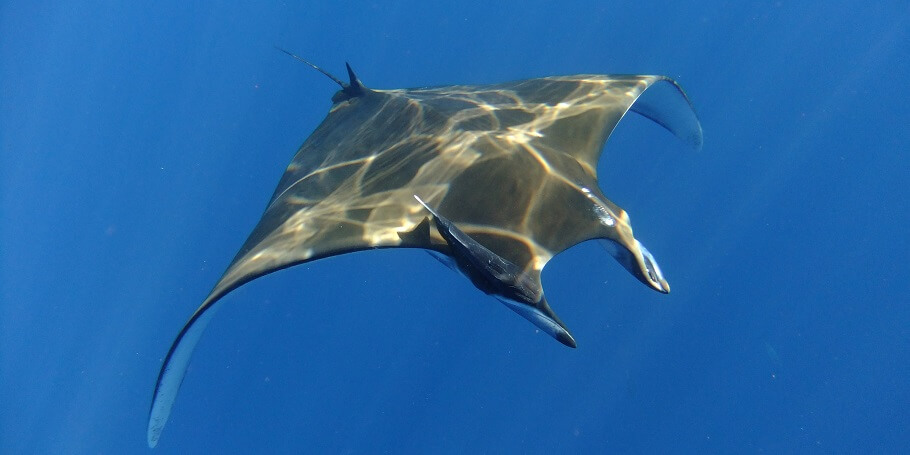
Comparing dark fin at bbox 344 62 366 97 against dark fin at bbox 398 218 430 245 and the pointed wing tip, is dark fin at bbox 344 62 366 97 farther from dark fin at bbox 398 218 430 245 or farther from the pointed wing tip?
the pointed wing tip

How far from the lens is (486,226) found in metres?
2.85

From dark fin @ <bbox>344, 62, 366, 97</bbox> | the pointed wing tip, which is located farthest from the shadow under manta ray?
dark fin @ <bbox>344, 62, 366, 97</bbox>

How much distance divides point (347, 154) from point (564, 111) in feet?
5.24

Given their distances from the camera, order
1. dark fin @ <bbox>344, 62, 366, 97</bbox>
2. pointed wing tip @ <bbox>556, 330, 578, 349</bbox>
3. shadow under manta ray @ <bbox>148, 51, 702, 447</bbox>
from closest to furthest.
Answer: pointed wing tip @ <bbox>556, 330, 578, 349</bbox> → shadow under manta ray @ <bbox>148, 51, 702, 447</bbox> → dark fin @ <bbox>344, 62, 366, 97</bbox>

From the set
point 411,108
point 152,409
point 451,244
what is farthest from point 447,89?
point 152,409

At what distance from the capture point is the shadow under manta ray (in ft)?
8.50

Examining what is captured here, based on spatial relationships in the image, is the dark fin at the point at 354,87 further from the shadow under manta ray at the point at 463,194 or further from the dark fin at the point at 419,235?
the dark fin at the point at 419,235

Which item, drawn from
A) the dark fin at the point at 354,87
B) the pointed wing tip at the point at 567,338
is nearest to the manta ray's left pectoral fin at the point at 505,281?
the pointed wing tip at the point at 567,338

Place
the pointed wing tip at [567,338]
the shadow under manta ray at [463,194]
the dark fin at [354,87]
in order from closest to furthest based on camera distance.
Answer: the pointed wing tip at [567,338], the shadow under manta ray at [463,194], the dark fin at [354,87]

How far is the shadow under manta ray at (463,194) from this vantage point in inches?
102

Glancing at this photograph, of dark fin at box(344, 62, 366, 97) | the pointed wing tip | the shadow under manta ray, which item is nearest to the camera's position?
the pointed wing tip

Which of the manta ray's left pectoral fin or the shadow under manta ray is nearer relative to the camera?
the manta ray's left pectoral fin

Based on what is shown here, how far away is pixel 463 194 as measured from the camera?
3041 mm

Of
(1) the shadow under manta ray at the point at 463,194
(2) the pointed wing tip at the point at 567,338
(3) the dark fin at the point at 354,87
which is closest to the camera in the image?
(2) the pointed wing tip at the point at 567,338
